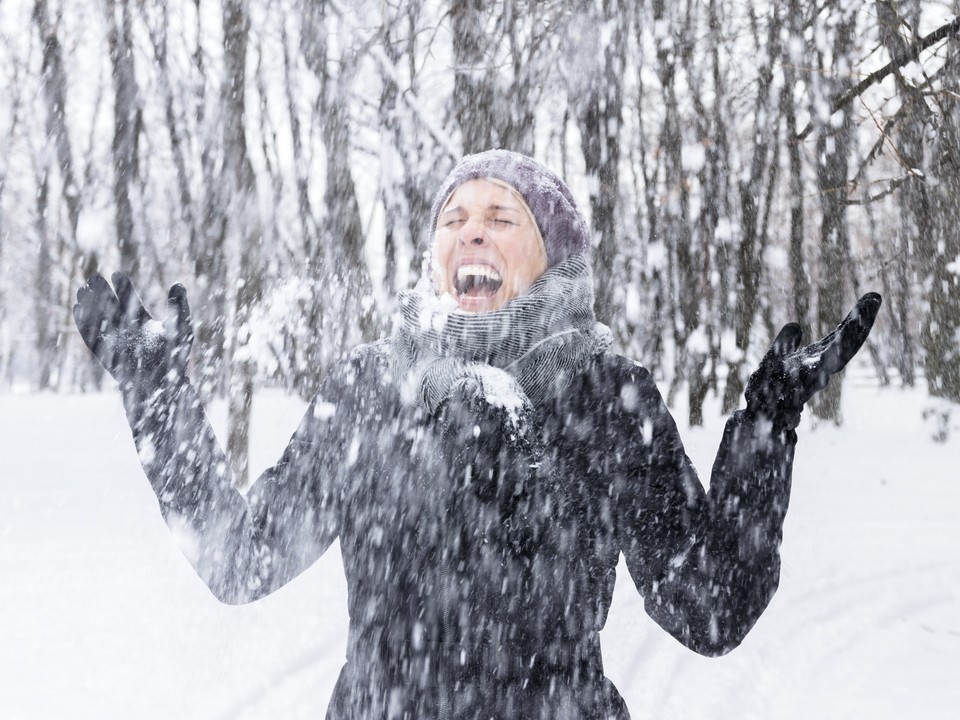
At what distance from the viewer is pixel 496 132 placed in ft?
26.7

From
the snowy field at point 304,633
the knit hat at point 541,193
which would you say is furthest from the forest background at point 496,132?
the knit hat at point 541,193

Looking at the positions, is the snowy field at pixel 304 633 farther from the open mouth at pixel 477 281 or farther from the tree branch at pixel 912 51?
the tree branch at pixel 912 51

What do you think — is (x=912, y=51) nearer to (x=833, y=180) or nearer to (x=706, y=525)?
(x=833, y=180)

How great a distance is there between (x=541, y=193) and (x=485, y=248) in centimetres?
18

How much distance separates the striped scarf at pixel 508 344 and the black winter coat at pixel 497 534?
0.06 m

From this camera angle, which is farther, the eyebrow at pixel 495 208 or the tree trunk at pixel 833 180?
the tree trunk at pixel 833 180

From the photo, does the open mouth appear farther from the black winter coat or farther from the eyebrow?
the black winter coat

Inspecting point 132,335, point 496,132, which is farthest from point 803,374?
point 496,132

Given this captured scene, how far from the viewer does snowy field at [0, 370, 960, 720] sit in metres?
3.59

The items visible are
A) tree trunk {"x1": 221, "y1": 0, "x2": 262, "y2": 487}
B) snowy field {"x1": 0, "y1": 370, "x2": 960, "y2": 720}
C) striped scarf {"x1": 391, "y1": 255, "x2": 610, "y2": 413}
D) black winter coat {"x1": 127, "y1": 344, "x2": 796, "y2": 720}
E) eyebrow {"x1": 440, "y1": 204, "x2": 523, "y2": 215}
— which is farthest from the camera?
tree trunk {"x1": 221, "y1": 0, "x2": 262, "y2": 487}

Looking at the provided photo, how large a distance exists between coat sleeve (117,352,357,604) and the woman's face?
0.29m

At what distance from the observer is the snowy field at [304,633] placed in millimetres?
3586

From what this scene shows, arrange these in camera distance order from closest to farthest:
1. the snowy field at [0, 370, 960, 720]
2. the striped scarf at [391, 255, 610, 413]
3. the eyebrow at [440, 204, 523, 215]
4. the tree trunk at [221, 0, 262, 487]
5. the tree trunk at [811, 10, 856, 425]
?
the striped scarf at [391, 255, 610, 413]
the eyebrow at [440, 204, 523, 215]
the snowy field at [0, 370, 960, 720]
the tree trunk at [221, 0, 262, 487]
the tree trunk at [811, 10, 856, 425]

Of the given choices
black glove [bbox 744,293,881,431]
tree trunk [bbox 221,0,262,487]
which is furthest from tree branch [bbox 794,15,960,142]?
black glove [bbox 744,293,881,431]
